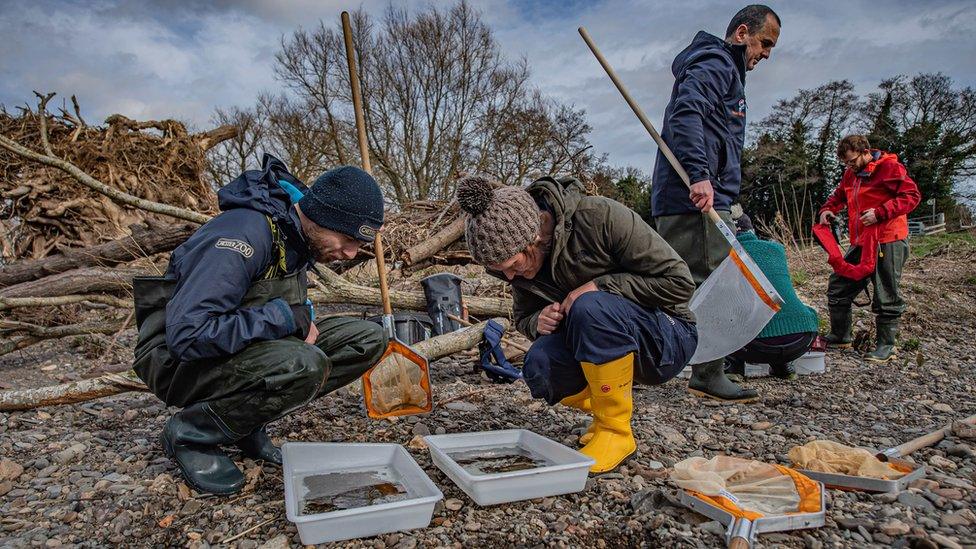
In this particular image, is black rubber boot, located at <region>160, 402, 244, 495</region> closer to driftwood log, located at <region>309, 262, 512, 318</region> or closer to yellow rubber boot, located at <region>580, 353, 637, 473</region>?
yellow rubber boot, located at <region>580, 353, 637, 473</region>

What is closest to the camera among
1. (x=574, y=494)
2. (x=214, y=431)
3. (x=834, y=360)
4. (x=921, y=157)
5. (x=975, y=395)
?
(x=574, y=494)

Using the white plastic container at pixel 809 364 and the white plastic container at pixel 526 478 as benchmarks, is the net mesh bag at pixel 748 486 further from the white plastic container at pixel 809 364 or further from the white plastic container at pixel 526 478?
the white plastic container at pixel 809 364

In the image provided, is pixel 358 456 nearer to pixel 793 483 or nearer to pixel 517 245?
pixel 517 245

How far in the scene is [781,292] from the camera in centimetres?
358

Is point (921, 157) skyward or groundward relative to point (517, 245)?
skyward

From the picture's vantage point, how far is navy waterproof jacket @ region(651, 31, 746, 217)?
319 cm

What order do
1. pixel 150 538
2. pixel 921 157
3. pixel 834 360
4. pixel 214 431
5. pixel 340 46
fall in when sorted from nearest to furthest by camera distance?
Result: pixel 150 538
pixel 214 431
pixel 834 360
pixel 340 46
pixel 921 157

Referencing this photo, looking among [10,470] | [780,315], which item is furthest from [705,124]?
[10,470]

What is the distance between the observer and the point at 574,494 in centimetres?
207

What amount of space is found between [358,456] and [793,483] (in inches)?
63.5

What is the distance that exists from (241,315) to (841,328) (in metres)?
4.79

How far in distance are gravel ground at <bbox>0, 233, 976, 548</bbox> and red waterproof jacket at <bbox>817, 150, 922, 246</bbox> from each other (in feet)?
3.26

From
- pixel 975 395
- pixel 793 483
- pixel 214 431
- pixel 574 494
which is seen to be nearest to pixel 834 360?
pixel 975 395

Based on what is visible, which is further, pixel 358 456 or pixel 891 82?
pixel 891 82
